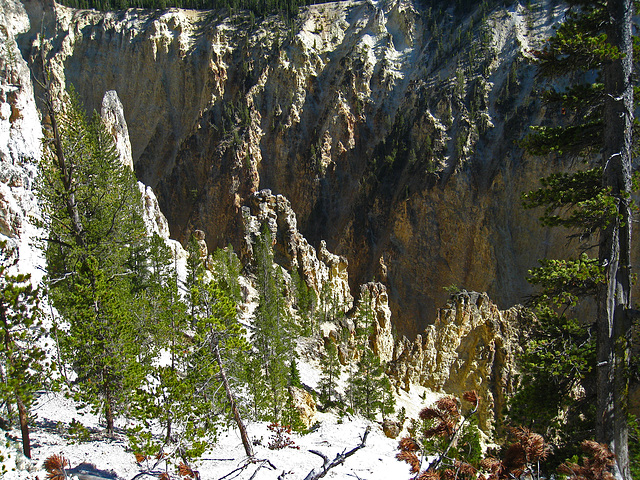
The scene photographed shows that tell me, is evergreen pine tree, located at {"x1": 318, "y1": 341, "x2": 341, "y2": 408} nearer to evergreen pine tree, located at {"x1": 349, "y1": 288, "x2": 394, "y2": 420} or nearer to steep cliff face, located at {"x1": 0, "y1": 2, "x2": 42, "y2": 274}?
evergreen pine tree, located at {"x1": 349, "y1": 288, "x2": 394, "y2": 420}

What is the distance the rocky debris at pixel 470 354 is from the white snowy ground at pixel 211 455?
21605 millimetres

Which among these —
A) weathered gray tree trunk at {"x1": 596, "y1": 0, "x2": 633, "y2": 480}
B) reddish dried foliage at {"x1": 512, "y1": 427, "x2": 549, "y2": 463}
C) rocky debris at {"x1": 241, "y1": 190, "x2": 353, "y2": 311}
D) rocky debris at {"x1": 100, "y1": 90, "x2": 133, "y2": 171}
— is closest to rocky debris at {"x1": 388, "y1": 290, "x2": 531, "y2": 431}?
rocky debris at {"x1": 241, "y1": 190, "x2": 353, "y2": 311}

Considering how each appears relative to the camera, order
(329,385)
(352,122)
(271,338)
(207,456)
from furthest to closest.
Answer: (352,122)
(329,385)
(271,338)
(207,456)

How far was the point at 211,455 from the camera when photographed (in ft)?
49.1

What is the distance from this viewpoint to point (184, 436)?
36.5ft

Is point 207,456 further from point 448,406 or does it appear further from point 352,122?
point 352,122

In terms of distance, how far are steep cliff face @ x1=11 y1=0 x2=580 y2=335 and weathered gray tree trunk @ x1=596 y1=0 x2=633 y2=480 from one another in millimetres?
53043

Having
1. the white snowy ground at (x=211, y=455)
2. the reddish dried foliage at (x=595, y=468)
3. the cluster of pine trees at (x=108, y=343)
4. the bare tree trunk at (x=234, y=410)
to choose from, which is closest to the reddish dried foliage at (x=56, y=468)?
the white snowy ground at (x=211, y=455)

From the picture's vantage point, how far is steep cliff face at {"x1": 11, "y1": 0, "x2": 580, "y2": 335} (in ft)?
206

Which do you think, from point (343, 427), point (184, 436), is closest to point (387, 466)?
point (184, 436)

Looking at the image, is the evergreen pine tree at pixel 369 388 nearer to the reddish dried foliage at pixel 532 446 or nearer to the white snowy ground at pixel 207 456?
the white snowy ground at pixel 207 456

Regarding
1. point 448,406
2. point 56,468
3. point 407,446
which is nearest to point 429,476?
point 407,446

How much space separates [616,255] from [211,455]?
44.7 feet

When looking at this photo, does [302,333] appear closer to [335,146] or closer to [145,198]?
→ [145,198]
